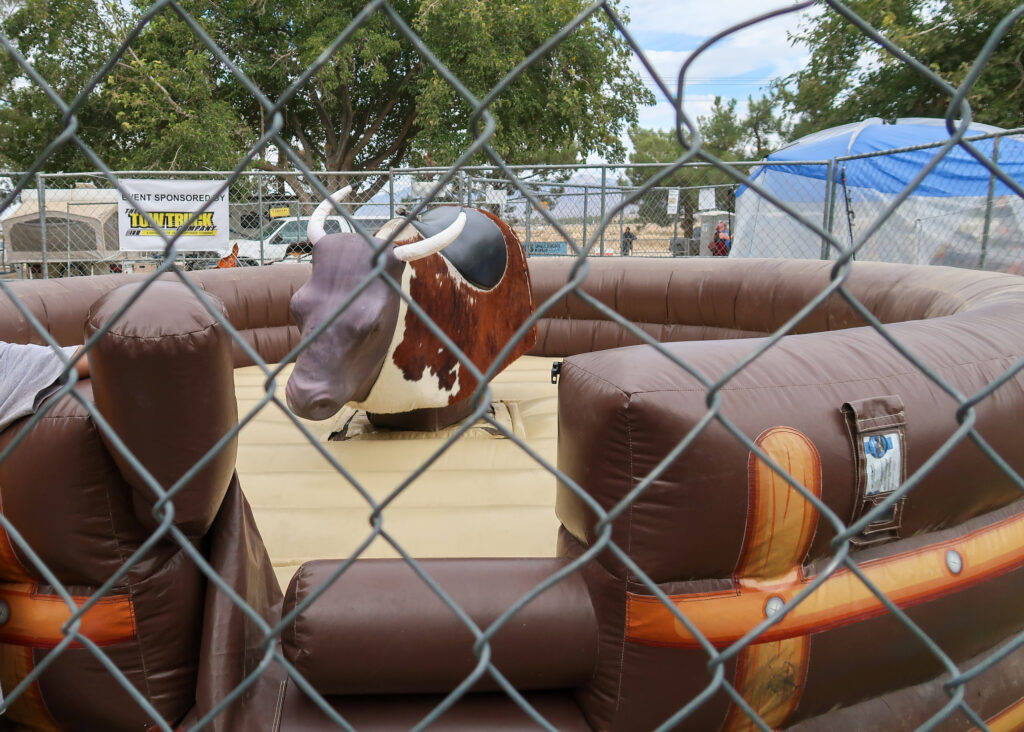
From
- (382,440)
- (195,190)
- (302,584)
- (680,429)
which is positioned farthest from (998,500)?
(195,190)

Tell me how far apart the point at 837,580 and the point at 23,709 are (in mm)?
1970

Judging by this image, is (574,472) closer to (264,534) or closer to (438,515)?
(438,515)

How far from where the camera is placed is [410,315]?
3408 millimetres

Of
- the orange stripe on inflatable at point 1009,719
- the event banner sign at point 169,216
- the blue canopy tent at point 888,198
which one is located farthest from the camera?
the event banner sign at point 169,216

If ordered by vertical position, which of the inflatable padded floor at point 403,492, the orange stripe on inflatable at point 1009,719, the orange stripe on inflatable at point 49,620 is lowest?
the orange stripe on inflatable at point 1009,719

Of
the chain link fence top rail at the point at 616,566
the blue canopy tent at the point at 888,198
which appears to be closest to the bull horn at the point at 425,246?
the chain link fence top rail at the point at 616,566

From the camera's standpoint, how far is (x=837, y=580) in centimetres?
Result: 166

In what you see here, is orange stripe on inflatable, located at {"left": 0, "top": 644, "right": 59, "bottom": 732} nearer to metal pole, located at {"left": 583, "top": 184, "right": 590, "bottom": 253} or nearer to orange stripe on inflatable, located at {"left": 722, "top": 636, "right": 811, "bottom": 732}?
orange stripe on inflatable, located at {"left": 722, "top": 636, "right": 811, "bottom": 732}

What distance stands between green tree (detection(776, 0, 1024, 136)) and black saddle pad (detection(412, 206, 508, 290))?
5438 mm

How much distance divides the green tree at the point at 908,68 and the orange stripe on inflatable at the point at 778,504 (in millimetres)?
7240

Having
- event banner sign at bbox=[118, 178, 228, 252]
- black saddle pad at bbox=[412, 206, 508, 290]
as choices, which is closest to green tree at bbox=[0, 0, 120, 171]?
event banner sign at bbox=[118, 178, 228, 252]

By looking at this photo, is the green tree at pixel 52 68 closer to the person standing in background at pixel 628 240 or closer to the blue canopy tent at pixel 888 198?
the person standing in background at pixel 628 240

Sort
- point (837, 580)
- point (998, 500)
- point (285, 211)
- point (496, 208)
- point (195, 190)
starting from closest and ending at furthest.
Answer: point (837, 580) → point (998, 500) → point (195, 190) → point (285, 211) → point (496, 208)

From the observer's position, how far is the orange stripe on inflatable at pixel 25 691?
1.70m
